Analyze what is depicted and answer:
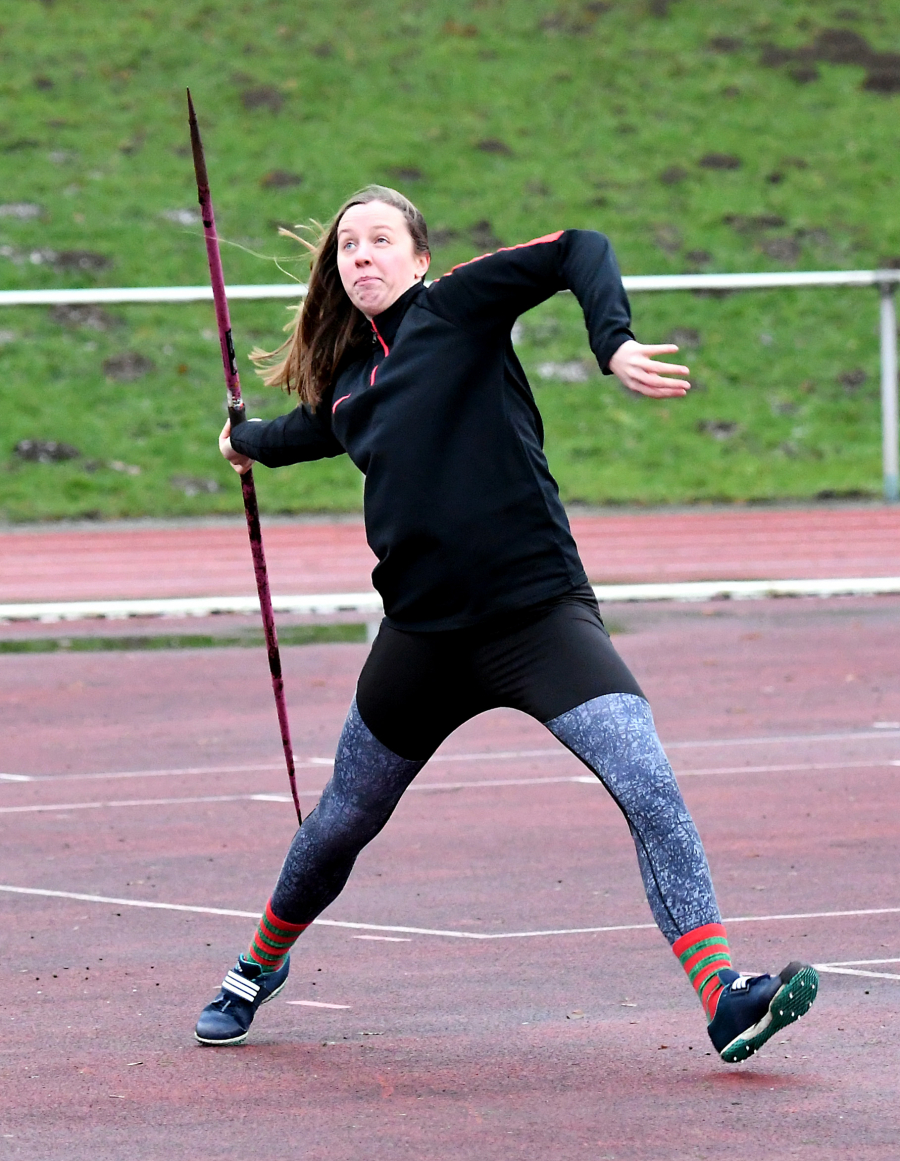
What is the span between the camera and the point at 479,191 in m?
27.2

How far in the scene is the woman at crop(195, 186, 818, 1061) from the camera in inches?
151

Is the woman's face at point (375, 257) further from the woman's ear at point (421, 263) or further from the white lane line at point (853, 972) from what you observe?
the white lane line at point (853, 972)

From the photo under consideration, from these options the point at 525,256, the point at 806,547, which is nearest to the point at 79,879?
the point at 525,256

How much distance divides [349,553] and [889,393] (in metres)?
5.79

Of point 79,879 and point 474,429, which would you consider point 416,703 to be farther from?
point 79,879

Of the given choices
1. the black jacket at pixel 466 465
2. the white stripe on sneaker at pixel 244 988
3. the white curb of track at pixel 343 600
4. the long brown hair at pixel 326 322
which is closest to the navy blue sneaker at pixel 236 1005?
the white stripe on sneaker at pixel 244 988

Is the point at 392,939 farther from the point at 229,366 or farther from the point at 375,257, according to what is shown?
the point at 375,257

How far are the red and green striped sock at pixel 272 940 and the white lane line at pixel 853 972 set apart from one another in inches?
58.3

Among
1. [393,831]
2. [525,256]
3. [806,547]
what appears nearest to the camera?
[525,256]

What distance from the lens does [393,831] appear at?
724 centimetres

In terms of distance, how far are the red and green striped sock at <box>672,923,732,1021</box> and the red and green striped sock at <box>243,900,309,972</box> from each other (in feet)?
3.26

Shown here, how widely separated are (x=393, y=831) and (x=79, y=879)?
127 centimetres

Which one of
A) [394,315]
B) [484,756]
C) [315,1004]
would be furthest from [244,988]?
[484,756]

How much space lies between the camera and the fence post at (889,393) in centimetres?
1902
